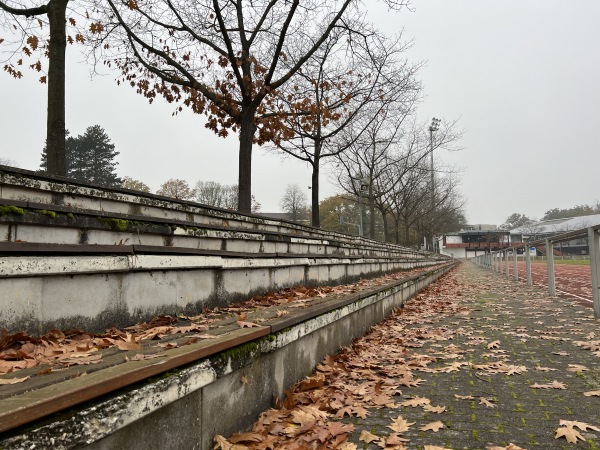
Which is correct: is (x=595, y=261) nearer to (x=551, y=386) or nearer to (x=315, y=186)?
(x=551, y=386)

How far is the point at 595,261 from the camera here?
239 inches

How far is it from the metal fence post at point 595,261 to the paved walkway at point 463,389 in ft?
1.49

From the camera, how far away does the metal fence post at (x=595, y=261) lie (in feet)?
19.8

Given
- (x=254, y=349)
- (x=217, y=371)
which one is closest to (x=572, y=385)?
(x=254, y=349)

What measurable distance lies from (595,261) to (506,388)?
3944 millimetres

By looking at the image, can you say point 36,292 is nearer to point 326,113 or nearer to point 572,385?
point 572,385

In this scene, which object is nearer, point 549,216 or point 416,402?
point 416,402

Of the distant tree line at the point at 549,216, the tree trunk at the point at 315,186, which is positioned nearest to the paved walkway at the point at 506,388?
the tree trunk at the point at 315,186

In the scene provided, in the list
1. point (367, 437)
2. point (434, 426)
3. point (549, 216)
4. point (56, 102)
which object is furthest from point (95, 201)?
point (549, 216)

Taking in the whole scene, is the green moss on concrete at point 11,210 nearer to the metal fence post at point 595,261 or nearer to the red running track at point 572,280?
the metal fence post at point 595,261

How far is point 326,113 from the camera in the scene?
1364 centimetres

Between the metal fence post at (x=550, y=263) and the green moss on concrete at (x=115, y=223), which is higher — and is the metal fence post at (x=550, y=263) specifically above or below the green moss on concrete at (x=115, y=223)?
below

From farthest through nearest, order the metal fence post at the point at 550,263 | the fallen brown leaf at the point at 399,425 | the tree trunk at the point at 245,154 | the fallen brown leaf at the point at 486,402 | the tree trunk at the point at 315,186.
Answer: the tree trunk at the point at 315,186, the tree trunk at the point at 245,154, the metal fence post at the point at 550,263, the fallen brown leaf at the point at 486,402, the fallen brown leaf at the point at 399,425

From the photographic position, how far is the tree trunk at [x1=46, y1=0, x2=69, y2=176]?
8.74m
